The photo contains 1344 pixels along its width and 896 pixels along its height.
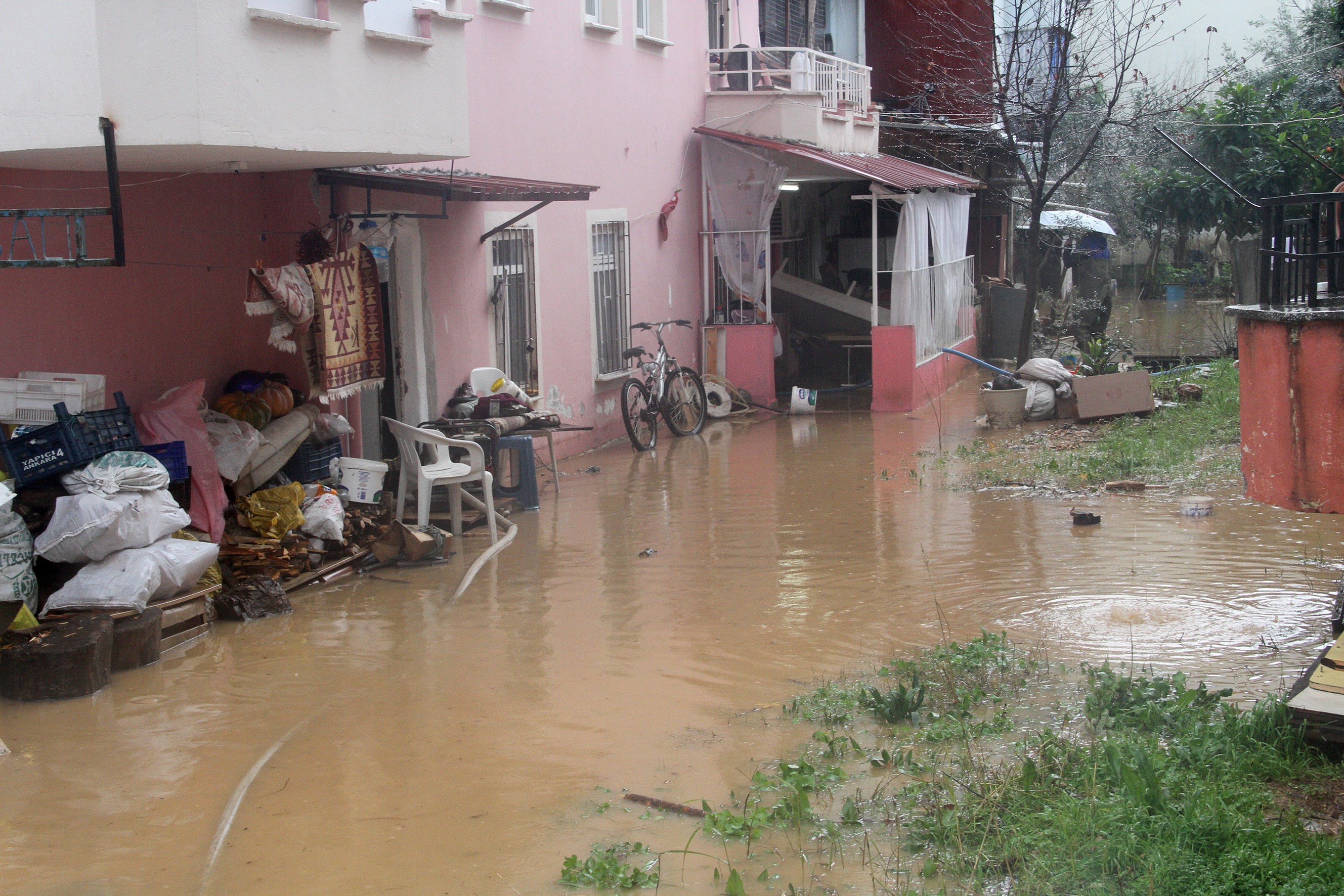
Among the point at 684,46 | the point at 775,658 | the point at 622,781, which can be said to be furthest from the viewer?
the point at 684,46

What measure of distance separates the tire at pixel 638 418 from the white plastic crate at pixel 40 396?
681cm

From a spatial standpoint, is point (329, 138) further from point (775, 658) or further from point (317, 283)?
point (775, 658)

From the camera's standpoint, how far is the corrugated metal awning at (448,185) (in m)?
8.45

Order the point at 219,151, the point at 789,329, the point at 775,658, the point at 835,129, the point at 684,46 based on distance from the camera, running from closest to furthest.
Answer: the point at 775,658
the point at 219,151
the point at 684,46
the point at 835,129
the point at 789,329

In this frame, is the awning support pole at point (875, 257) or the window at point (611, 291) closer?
the window at point (611, 291)

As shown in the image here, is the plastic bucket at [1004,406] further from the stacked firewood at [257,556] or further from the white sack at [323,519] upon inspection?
the stacked firewood at [257,556]

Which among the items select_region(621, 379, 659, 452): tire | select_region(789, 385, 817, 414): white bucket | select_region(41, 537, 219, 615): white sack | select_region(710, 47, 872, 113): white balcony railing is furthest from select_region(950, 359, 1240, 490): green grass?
select_region(41, 537, 219, 615): white sack

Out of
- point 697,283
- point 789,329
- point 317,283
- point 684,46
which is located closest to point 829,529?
point 317,283

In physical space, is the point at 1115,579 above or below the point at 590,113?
below

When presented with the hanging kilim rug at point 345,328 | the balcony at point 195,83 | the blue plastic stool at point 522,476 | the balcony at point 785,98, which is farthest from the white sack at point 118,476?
the balcony at point 785,98

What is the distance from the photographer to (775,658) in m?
6.04

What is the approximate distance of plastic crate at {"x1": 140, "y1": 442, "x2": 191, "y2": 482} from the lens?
7078 mm

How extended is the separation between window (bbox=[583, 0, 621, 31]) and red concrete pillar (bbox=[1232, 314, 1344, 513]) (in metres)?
9.29

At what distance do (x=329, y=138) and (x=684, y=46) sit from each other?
9.24m
